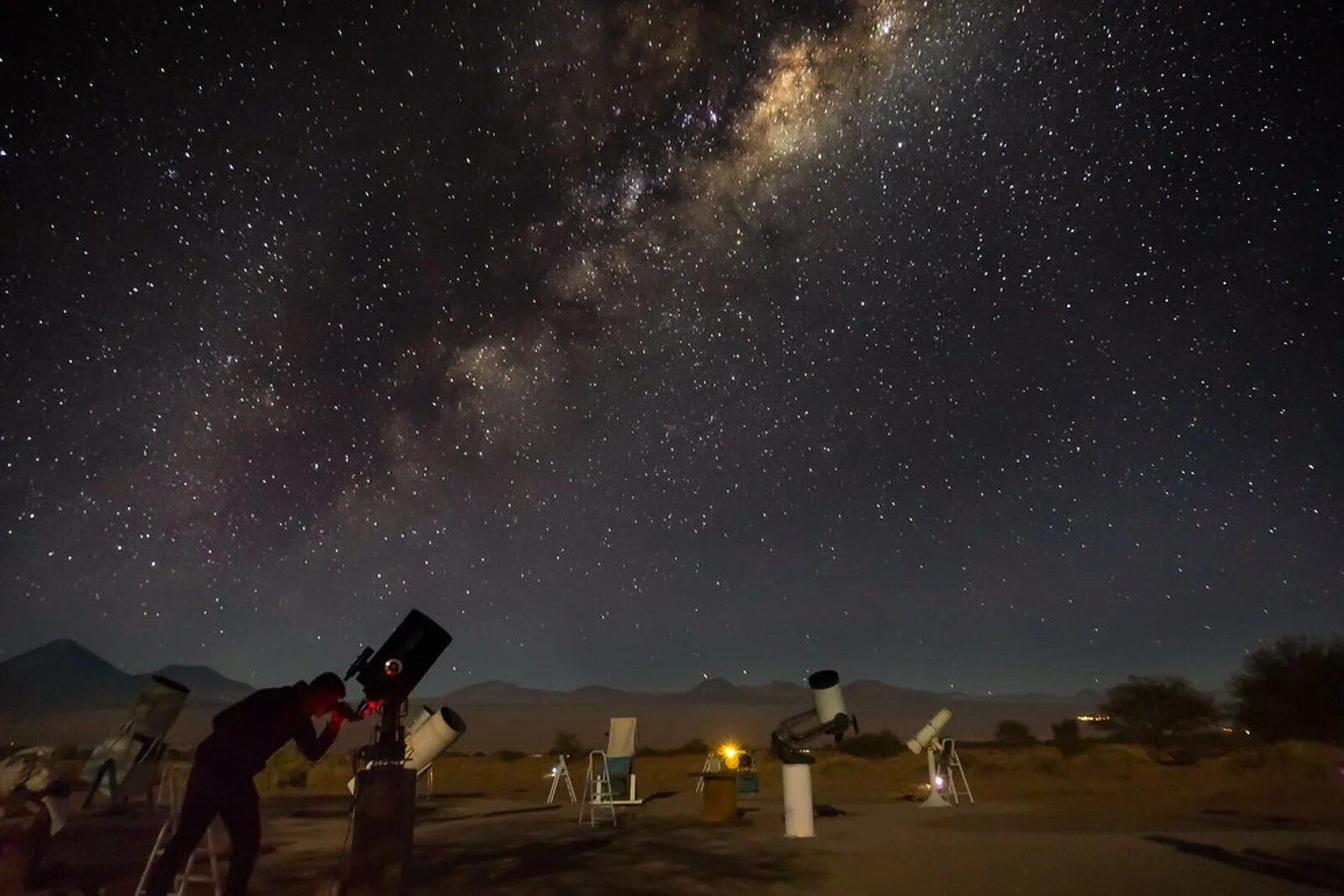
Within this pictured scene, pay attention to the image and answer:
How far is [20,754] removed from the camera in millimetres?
7488

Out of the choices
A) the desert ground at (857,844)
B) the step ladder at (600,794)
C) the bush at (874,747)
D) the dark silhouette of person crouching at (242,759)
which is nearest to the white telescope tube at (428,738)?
the desert ground at (857,844)

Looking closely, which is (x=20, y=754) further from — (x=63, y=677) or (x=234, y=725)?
(x=63, y=677)

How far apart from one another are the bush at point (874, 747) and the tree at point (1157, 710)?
33.9 ft

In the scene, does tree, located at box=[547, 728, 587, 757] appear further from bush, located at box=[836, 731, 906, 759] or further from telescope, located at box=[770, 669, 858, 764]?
telescope, located at box=[770, 669, 858, 764]

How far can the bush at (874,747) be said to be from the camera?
140ft

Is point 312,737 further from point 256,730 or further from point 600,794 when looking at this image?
point 600,794

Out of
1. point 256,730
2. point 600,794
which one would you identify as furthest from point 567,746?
point 256,730

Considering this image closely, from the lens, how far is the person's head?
6.30m

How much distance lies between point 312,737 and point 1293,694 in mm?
39981

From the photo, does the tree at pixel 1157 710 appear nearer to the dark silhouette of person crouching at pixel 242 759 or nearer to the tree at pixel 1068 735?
the tree at pixel 1068 735

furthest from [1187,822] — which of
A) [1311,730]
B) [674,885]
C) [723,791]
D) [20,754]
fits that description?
[1311,730]

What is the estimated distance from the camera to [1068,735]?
147 feet

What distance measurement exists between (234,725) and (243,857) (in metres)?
0.82

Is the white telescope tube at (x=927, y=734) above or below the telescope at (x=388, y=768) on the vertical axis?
above
